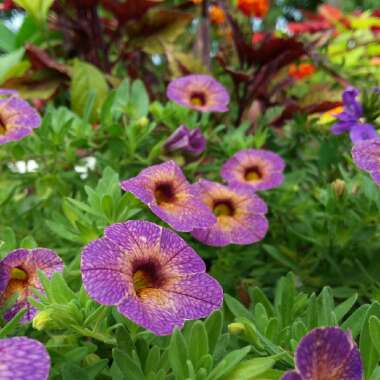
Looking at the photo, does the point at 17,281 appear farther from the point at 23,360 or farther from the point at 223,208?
the point at 223,208

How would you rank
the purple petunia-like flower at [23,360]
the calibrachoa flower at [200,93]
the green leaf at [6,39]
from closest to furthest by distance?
the purple petunia-like flower at [23,360], the calibrachoa flower at [200,93], the green leaf at [6,39]

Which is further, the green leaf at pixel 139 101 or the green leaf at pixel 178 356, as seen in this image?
the green leaf at pixel 139 101

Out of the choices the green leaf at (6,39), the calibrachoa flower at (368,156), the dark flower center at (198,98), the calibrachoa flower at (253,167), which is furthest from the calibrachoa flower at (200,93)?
the green leaf at (6,39)

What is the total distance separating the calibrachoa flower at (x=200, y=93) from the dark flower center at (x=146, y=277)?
55 cm

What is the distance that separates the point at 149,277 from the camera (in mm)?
576

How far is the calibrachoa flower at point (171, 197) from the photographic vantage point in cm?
67

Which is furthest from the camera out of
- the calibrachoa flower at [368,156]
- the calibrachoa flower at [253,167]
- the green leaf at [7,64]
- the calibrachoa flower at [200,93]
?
the green leaf at [7,64]

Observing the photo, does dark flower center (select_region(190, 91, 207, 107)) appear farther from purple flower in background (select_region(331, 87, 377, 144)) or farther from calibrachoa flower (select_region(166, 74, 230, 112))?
purple flower in background (select_region(331, 87, 377, 144))

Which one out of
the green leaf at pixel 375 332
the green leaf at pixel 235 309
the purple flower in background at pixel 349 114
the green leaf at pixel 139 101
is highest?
the green leaf at pixel 375 332

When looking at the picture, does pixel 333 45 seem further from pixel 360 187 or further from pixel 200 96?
pixel 360 187

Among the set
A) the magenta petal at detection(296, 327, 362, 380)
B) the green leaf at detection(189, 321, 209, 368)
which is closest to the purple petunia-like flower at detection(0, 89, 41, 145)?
the green leaf at detection(189, 321, 209, 368)

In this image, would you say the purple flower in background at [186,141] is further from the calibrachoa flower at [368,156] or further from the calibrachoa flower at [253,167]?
the calibrachoa flower at [368,156]

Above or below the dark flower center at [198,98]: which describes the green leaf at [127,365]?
above

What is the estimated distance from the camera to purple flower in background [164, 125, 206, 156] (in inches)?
38.0
